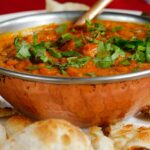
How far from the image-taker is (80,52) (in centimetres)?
274

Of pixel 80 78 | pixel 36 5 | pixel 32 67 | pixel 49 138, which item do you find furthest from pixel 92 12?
pixel 36 5

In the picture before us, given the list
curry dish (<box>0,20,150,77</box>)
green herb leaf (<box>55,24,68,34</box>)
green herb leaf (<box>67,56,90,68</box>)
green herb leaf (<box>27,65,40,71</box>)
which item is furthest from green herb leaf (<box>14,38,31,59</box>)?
green herb leaf (<box>55,24,68,34</box>)

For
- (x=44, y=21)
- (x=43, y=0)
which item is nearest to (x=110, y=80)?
(x=44, y=21)

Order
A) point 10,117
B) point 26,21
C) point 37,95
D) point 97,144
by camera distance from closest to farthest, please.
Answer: point 97,144 → point 37,95 → point 10,117 → point 26,21

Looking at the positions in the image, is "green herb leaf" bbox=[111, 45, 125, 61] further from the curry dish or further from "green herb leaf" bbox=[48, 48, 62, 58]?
"green herb leaf" bbox=[48, 48, 62, 58]

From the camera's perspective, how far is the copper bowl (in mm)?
2457

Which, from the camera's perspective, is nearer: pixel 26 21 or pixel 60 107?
pixel 60 107

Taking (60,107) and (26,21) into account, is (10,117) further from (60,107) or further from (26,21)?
(26,21)

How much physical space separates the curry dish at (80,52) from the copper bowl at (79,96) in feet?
0.26

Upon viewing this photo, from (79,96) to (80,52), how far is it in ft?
1.07

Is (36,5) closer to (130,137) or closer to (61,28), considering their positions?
(61,28)

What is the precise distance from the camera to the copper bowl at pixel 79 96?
2.46m

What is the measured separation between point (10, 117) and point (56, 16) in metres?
0.96

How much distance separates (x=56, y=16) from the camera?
343 cm
